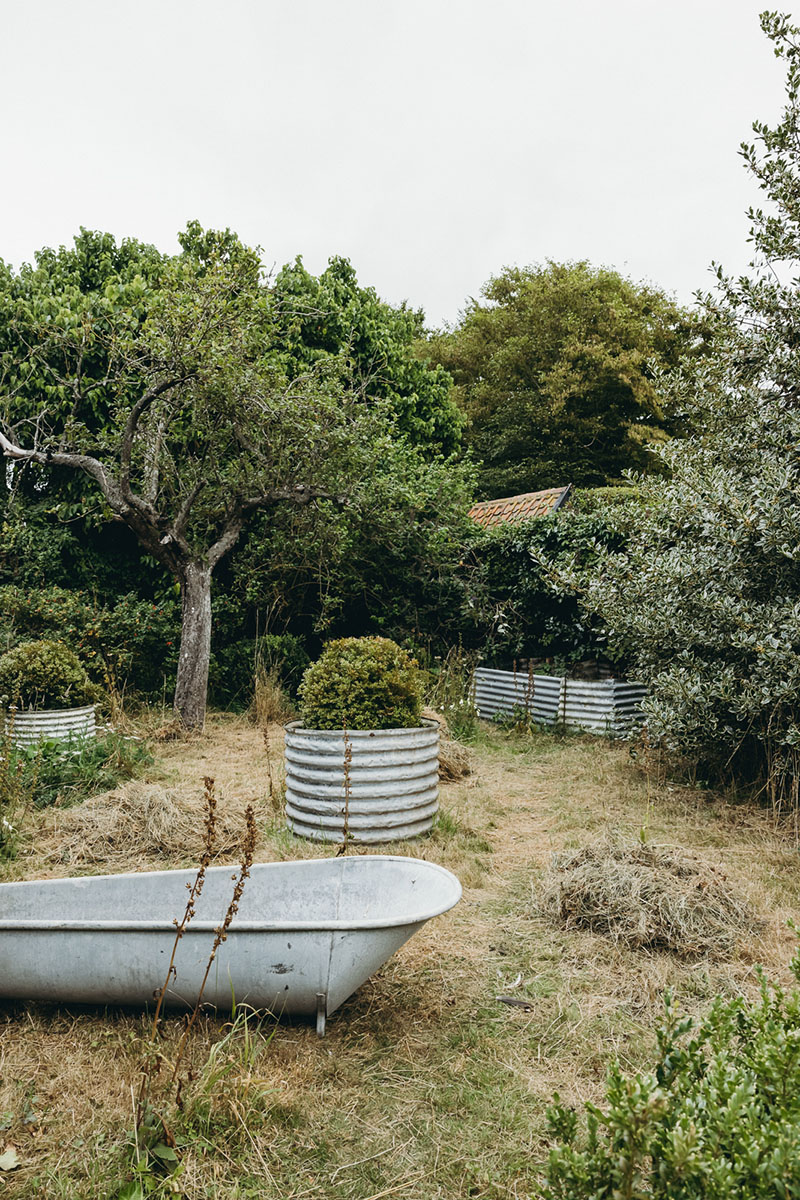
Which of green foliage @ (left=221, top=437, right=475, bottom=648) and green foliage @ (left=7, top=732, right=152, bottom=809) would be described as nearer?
green foliage @ (left=7, top=732, right=152, bottom=809)

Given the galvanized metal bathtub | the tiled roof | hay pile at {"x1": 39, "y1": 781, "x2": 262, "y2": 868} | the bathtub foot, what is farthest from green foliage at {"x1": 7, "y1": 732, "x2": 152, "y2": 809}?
the tiled roof

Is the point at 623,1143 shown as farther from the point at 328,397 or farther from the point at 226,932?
the point at 328,397

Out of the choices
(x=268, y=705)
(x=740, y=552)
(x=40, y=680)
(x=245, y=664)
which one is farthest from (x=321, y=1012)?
(x=245, y=664)

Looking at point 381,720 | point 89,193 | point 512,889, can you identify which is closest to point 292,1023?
point 512,889

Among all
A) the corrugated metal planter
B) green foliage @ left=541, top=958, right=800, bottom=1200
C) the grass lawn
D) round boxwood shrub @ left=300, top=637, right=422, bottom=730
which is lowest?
the grass lawn

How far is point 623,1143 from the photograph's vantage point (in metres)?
1.21

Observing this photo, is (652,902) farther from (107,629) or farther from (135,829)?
(107,629)

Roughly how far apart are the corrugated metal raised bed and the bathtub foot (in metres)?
5.28

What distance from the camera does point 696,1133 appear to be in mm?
1209

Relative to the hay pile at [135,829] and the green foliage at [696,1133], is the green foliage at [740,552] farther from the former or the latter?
the green foliage at [696,1133]

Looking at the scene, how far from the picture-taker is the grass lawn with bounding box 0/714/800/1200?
1.96 m

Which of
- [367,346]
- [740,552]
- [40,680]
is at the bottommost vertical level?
[40,680]

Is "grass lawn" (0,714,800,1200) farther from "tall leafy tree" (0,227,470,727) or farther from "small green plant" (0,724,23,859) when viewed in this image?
"tall leafy tree" (0,227,470,727)

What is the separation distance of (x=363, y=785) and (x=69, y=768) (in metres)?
2.48
